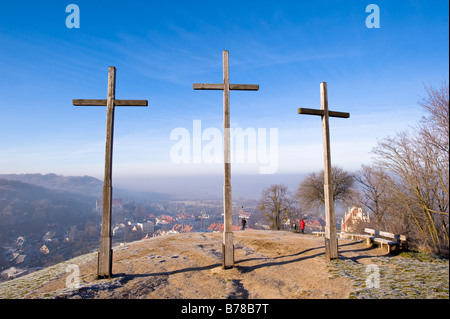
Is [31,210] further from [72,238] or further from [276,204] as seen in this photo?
[276,204]

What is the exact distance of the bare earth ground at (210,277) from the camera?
Result: 5.49 m

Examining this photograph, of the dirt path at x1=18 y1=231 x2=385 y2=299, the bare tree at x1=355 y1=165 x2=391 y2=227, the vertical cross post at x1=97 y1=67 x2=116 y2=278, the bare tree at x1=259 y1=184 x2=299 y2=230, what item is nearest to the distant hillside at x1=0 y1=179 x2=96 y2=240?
the bare tree at x1=259 y1=184 x2=299 y2=230

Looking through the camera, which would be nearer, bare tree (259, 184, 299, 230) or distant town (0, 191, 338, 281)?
distant town (0, 191, 338, 281)

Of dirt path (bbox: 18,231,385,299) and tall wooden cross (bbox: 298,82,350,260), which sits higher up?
tall wooden cross (bbox: 298,82,350,260)

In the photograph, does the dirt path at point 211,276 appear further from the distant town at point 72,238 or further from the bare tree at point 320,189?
the bare tree at point 320,189

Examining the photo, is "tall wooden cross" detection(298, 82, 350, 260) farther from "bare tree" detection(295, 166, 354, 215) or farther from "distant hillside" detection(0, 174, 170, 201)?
"distant hillside" detection(0, 174, 170, 201)

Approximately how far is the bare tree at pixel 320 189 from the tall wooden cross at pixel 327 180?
16600 millimetres

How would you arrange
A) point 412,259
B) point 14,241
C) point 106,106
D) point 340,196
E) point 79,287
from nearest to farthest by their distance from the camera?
point 79,287 → point 106,106 → point 412,259 → point 340,196 → point 14,241

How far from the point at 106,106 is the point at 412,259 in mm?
11599

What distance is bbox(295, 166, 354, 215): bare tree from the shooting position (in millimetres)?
23734

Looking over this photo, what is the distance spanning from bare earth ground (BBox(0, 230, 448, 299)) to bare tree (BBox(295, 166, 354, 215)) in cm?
1456

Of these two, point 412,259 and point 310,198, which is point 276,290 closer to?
point 412,259

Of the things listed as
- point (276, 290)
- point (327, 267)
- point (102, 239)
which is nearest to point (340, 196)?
point (327, 267)

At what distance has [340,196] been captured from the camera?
23.8m
